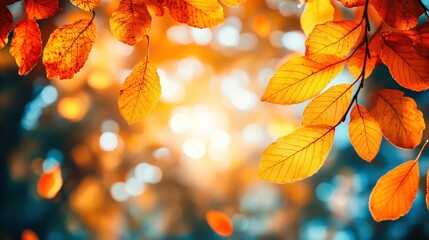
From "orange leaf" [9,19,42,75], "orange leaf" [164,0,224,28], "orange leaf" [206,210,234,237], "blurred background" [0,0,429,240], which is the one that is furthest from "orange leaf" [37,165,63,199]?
"orange leaf" [164,0,224,28]

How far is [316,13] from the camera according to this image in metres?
0.68

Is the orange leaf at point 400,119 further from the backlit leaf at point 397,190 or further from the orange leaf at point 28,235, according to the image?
the orange leaf at point 28,235

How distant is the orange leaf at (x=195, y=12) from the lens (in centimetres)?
50

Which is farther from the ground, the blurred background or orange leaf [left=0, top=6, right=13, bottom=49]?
orange leaf [left=0, top=6, right=13, bottom=49]

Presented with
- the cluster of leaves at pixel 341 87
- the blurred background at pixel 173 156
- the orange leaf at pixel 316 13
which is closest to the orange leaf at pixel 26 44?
the cluster of leaves at pixel 341 87

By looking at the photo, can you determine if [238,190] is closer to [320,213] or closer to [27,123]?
[320,213]

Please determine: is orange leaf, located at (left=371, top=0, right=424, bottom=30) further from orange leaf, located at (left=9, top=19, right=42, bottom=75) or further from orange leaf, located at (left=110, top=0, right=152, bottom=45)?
orange leaf, located at (left=9, top=19, right=42, bottom=75)

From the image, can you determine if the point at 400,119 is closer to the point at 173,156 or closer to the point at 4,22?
the point at 4,22

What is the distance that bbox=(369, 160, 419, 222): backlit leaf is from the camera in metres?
0.51

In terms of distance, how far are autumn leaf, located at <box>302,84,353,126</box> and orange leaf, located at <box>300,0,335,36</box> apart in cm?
24

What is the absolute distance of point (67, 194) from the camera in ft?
11.5

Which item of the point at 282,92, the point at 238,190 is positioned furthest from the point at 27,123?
the point at 282,92

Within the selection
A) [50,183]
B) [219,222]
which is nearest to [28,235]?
[50,183]

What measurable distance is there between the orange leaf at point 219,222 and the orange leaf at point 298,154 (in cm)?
337
